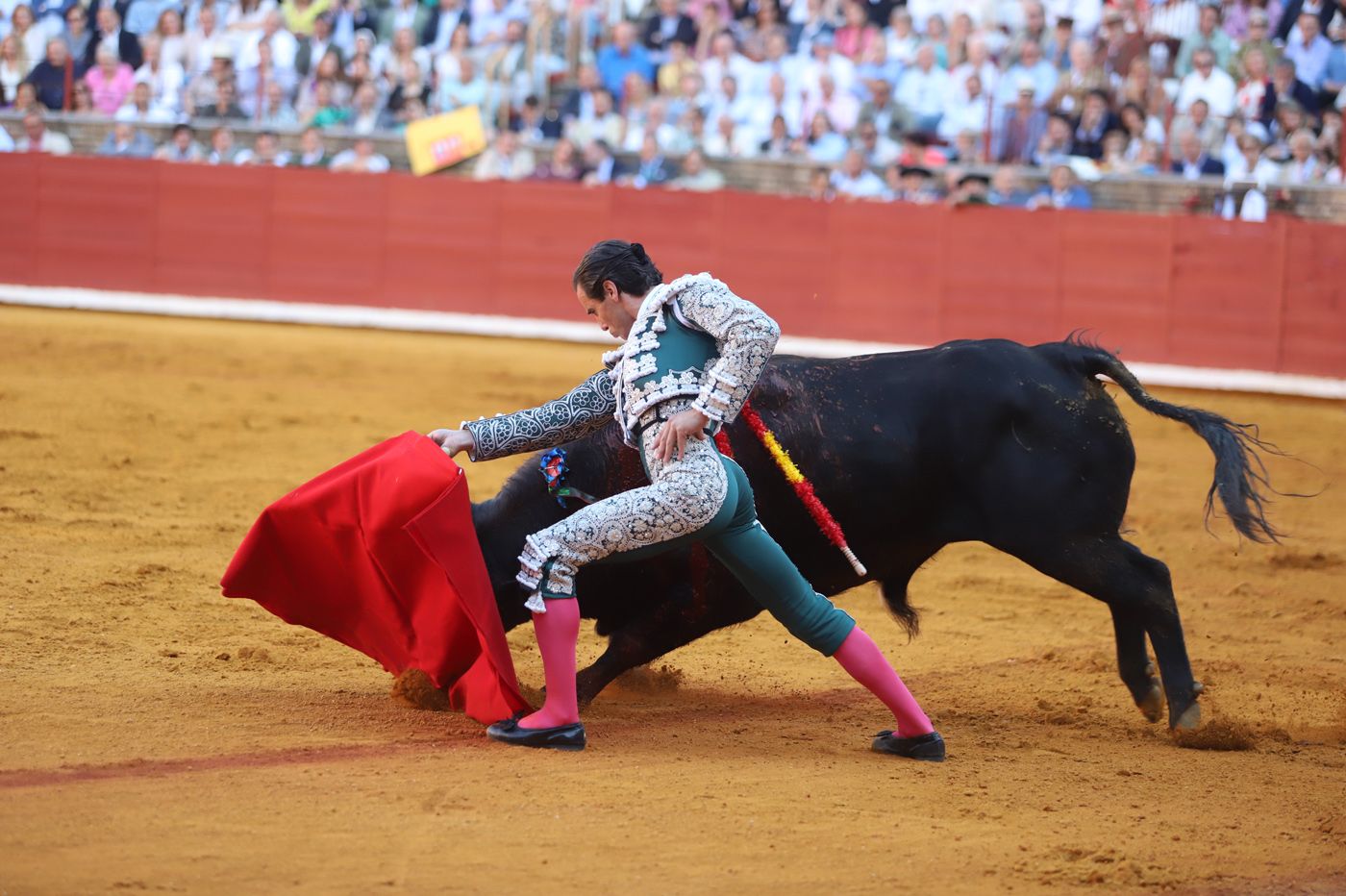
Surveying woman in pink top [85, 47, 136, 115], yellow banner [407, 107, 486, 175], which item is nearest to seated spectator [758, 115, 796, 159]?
yellow banner [407, 107, 486, 175]

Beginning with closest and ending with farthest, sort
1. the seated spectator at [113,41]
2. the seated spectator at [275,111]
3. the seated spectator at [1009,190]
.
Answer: the seated spectator at [1009,190] → the seated spectator at [275,111] → the seated spectator at [113,41]

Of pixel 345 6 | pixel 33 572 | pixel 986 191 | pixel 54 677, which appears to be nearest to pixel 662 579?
pixel 54 677

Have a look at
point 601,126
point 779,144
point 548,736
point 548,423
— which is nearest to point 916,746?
point 548,736

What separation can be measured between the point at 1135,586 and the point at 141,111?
12315 millimetres

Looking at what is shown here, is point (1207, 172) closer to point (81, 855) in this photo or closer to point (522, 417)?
point (522, 417)

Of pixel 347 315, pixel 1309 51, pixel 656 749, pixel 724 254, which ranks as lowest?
pixel 347 315

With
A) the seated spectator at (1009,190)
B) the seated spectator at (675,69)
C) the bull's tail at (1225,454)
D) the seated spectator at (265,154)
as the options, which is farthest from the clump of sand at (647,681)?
the seated spectator at (265,154)

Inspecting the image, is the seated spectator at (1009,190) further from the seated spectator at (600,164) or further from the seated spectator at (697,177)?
the seated spectator at (600,164)

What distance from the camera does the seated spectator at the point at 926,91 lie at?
41.2ft

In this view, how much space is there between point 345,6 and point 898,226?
5.58 metres

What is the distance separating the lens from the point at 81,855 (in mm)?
2752

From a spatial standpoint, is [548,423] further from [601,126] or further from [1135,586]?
[601,126]

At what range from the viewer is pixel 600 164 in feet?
43.9

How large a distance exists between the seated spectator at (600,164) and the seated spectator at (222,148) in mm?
3184
